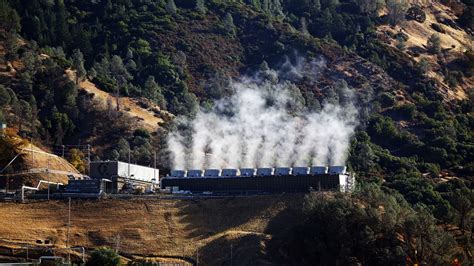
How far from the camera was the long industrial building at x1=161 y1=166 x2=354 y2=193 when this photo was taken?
Result: 132250 millimetres

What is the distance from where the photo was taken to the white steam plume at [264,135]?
527ft

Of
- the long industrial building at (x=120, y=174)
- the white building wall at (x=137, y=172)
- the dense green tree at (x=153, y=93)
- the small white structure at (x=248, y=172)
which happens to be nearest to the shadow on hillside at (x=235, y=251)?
the small white structure at (x=248, y=172)

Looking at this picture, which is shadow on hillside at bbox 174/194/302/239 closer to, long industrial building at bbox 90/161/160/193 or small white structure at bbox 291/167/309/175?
small white structure at bbox 291/167/309/175

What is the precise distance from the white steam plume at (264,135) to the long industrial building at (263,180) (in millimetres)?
19490

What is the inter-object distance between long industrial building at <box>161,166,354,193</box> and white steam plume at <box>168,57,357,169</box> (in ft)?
63.9

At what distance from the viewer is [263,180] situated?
135250 mm

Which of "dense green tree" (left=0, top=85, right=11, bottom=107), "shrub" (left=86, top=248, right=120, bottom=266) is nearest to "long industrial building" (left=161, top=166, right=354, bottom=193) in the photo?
"shrub" (left=86, top=248, right=120, bottom=266)

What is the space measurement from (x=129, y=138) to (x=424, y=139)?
51.7 meters

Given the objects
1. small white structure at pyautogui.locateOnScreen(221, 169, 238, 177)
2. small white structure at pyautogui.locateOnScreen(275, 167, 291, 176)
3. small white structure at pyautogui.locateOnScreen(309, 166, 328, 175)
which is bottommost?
small white structure at pyautogui.locateOnScreen(221, 169, 238, 177)

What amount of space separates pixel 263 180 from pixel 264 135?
32.4 metres

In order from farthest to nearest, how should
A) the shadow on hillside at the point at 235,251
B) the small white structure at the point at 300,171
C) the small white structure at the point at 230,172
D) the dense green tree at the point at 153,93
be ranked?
the dense green tree at the point at 153,93
the small white structure at the point at 230,172
the small white structure at the point at 300,171
the shadow on hillside at the point at 235,251

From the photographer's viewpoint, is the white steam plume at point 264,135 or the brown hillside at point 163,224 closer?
the brown hillside at point 163,224

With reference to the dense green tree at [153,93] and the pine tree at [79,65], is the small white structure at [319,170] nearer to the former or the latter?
the dense green tree at [153,93]

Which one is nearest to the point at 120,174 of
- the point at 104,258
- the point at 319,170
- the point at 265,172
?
the point at 265,172
